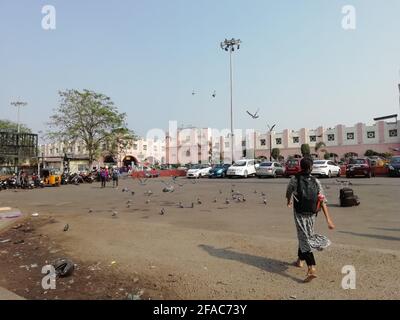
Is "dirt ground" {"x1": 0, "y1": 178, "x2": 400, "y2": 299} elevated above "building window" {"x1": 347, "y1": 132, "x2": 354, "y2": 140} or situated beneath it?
situated beneath

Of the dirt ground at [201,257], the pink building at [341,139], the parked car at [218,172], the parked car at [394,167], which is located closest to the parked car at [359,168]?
the parked car at [394,167]

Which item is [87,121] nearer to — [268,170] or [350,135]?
[268,170]

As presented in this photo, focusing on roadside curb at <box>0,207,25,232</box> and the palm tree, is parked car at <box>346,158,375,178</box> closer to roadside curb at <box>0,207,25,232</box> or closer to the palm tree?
roadside curb at <box>0,207,25,232</box>

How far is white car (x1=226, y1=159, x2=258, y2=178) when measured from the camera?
35334mm

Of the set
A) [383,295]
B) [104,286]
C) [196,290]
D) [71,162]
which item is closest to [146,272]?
[104,286]

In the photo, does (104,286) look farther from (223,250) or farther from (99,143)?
(99,143)

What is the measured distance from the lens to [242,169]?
35.6 m

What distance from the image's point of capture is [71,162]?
3806 centimetres

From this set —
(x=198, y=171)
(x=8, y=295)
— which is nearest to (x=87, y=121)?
(x=198, y=171)

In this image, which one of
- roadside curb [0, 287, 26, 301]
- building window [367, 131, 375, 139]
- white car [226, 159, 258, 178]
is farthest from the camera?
building window [367, 131, 375, 139]

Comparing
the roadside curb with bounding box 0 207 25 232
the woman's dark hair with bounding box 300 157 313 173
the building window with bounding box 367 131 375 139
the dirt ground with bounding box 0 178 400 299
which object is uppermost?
the building window with bounding box 367 131 375 139

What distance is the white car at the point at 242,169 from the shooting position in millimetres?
35334

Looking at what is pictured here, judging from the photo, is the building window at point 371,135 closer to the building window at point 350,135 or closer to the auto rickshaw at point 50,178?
the building window at point 350,135

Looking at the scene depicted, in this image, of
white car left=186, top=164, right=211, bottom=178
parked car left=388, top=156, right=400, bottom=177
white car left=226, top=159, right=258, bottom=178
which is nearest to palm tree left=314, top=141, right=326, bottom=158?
white car left=186, top=164, right=211, bottom=178
